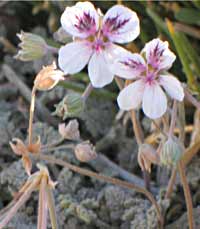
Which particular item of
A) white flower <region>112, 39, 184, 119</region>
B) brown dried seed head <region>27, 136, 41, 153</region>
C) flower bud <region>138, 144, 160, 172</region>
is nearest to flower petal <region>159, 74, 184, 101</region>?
white flower <region>112, 39, 184, 119</region>

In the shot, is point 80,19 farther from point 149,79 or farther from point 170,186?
point 170,186

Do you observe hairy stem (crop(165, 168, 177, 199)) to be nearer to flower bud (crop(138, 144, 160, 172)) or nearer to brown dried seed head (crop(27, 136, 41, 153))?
flower bud (crop(138, 144, 160, 172))

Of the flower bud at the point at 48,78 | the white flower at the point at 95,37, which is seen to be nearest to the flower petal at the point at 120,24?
the white flower at the point at 95,37

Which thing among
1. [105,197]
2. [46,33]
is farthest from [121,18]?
[46,33]

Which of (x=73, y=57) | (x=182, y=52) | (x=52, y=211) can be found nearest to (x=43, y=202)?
(x=52, y=211)

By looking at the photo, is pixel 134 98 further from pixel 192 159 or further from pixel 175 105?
pixel 192 159
